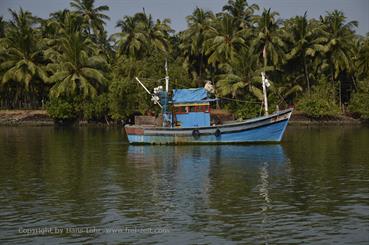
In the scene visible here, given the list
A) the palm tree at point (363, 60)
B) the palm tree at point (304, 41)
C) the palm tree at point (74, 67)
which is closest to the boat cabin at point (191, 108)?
the palm tree at point (74, 67)

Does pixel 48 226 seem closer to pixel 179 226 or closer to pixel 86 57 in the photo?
pixel 179 226

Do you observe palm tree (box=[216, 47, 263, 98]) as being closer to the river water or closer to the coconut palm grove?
the coconut palm grove

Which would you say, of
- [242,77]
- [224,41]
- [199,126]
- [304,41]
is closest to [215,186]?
[199,126]

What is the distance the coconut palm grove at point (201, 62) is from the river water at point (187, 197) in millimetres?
33344

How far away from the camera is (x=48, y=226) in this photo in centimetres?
1823

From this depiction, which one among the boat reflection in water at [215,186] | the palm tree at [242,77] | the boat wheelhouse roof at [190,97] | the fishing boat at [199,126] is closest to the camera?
the boat reflection in water at [215,186]

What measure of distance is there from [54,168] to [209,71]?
52.4m

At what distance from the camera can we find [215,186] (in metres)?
24.9

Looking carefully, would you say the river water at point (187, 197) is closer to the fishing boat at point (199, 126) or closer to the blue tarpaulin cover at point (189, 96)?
the fishing boat at point (199, 126)

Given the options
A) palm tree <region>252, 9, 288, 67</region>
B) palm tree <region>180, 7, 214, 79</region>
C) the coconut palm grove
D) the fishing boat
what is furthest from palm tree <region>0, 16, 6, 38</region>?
the fishing boat

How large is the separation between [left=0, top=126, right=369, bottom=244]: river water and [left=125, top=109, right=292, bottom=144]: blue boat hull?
429 cm

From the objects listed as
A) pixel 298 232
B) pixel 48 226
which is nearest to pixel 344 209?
pixel 298 232

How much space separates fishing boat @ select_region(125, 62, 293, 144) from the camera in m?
43.2

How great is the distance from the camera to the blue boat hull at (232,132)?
4303 cm
